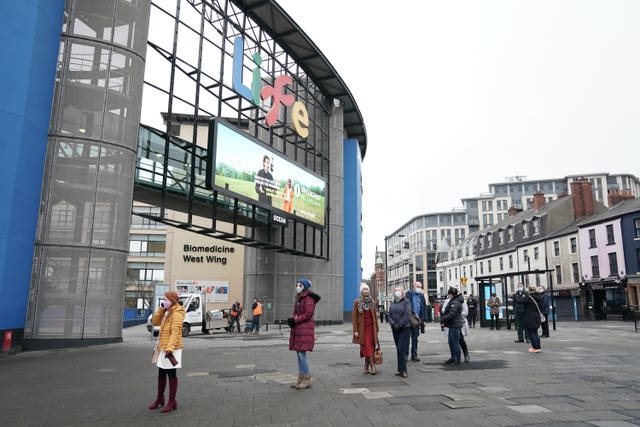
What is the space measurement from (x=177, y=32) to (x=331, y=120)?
16.8 metres

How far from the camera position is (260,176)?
80.7 ft

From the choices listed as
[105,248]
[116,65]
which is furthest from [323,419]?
[116,65]

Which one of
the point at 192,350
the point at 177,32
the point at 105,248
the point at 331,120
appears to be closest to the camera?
the point at 192,350

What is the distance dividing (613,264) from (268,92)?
30978 millimetres

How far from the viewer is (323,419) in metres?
5.88

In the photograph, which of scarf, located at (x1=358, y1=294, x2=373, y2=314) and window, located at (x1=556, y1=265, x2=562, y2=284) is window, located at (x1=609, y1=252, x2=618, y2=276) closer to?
window, located at (x1=556, y1=265, x2=562, y2=284)

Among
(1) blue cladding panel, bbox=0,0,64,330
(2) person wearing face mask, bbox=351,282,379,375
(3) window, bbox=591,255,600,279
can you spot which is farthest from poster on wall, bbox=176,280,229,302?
(2) person wearing face mask, bbox=351,282,379,375

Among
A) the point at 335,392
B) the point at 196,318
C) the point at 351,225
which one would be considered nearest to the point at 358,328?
the point at 335,392

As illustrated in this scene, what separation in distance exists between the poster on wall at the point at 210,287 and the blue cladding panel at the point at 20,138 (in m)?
30.1

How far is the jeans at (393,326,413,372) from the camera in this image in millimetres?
8859

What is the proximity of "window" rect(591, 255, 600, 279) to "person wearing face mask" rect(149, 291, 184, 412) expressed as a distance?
137 ft

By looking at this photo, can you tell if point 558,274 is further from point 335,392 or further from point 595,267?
point 335,392

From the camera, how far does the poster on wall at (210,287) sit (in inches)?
1732

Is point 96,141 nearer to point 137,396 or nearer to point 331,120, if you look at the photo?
point 137,396
